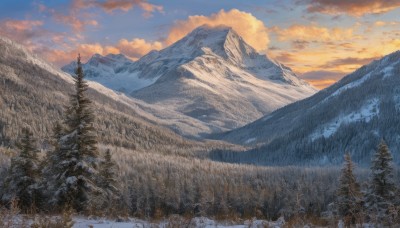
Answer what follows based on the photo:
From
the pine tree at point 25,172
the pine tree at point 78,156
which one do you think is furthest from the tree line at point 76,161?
the pine tree at point 25,172

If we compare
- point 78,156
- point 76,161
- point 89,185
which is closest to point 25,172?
point 78,156

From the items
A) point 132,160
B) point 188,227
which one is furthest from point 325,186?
point 188,227

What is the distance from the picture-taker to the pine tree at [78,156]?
26875mm

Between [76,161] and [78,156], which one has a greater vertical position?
[78,156]

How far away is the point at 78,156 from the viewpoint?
92.0 ft

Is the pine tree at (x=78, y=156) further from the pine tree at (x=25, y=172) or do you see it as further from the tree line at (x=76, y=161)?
the pine tree at (x=25, y=172)

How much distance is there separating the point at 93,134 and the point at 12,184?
11929mm

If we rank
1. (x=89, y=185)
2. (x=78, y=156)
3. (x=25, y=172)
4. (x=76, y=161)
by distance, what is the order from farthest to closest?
(x=25, y=172) → (x=78, y=156) → (x=76, y=161) → (x=89, y=185)

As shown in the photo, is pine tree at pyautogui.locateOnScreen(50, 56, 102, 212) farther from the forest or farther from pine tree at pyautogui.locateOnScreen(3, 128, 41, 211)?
pine tree at pyautogui.locateOnScreen(3, 128, 41, 211)

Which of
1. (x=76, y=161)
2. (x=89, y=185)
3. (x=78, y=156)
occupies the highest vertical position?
(x=78, y=156)

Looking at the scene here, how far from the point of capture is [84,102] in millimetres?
29016

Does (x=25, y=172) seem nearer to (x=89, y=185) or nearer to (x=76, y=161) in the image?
(x=76, y=161)

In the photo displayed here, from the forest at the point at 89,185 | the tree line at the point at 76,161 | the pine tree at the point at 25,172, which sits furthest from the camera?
the pine tree at the point at 25,172

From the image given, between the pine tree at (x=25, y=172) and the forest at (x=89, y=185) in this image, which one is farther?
the pine tree at (x=25, y=172)
